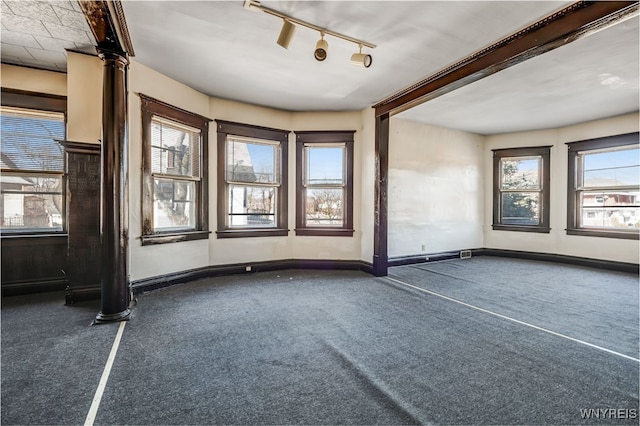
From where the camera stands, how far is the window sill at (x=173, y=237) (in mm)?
3636

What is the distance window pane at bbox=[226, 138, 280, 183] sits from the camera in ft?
15.4

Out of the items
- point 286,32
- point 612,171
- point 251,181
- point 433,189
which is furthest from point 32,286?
point 612,171

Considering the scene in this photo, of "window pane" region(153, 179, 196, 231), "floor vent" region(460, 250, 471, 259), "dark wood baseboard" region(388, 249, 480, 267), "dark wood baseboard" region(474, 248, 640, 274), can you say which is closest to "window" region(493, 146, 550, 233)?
"dark wood baseboard" region(474, 248, 640, 274)

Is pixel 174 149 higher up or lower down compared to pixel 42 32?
lower down

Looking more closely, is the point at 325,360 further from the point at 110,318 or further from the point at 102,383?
the point at 110,318

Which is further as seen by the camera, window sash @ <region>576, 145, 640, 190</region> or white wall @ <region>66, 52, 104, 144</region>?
window sash @ <region>576, 145, 640, 190</region>

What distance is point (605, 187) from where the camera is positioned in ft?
17.8

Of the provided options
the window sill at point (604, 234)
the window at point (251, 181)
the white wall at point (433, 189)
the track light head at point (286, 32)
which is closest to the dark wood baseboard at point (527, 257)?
Result: the white wall at point (433, 189)

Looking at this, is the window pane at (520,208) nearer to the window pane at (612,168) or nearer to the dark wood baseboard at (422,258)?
the window pane at (612,168)

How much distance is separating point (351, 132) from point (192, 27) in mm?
2991

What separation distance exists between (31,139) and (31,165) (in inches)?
13.4

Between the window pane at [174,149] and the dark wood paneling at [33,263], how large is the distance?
1.58m

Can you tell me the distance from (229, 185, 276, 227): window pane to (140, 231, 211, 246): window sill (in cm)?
53

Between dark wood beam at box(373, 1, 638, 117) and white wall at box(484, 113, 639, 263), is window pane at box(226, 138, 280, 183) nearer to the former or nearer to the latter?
dark wood beam at box(373, 1, 638, 117)
